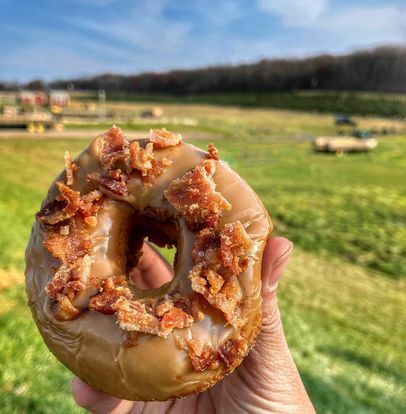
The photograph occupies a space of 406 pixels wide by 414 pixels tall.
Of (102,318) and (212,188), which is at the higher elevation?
(212,188)

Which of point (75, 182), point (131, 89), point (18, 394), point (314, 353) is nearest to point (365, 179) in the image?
point (314, 353)

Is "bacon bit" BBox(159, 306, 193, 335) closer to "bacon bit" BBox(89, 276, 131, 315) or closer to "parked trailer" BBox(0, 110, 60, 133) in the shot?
"bacon bit" BBox(89, 276, 131, 315)

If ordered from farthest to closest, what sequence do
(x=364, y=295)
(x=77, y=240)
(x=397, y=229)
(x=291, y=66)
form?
(x=291, y=66) < (x=397, y=229) < (x=364, y=295) < (x=77, y=240)

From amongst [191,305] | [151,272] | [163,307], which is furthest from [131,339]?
[151,272]

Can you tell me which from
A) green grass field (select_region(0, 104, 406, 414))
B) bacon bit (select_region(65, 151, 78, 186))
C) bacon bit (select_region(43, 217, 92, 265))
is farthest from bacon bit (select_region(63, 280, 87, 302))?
green grass field (select_region(0, 104, 406, 414))

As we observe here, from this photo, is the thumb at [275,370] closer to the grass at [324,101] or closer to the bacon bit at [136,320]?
the bacon bit at [136,320]

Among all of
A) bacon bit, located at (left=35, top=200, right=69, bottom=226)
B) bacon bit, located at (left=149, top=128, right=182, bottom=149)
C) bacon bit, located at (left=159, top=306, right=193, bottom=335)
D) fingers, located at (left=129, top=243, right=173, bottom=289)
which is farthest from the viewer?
fingers, located at (left=129, top=243, right=173, bottom=289)

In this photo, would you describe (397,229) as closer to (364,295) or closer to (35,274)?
(364,295)
